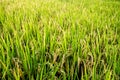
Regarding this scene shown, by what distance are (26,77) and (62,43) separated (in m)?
0.40

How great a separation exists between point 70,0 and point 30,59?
3915 mm

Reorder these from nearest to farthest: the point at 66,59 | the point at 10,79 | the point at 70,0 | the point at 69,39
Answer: the point at 10,79, the point at 66,59, the point at 69,39, the point at 70,0

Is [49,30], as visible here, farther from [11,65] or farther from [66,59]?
[11,65]

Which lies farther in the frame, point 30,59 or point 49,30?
point 49,30

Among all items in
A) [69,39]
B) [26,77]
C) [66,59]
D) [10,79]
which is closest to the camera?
[10,79]

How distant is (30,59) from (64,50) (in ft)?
0.91

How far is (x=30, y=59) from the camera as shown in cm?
109

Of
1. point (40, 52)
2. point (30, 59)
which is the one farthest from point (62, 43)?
point (30, 59)

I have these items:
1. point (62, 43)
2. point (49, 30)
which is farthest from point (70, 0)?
point (62, 43)

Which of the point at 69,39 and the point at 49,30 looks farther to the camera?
the point at 49,30

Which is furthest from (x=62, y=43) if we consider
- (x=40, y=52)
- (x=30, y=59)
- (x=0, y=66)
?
(x=0, y=66)

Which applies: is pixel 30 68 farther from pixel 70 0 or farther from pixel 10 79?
pixel 70 0

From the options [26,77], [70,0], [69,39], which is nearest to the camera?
[26,77]

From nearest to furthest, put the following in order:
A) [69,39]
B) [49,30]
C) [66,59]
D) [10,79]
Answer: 1. [10,79]
2. [66,59]
3. [69,39]
4. [49,30]
